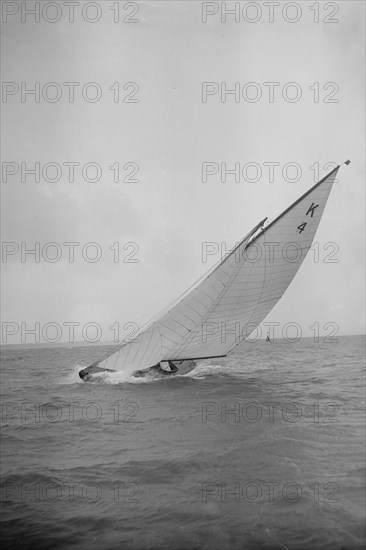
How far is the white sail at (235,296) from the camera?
56.9 ft

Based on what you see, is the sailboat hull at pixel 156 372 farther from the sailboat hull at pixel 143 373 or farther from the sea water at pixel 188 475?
the sea water at pixel 188 475

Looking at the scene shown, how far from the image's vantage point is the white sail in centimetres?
1733

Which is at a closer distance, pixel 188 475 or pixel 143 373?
pixel 188 475

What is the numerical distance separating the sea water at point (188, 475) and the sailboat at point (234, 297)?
18.7 ft

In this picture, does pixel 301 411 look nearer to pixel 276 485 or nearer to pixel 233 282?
pixel 276 485

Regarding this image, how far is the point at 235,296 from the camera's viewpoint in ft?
61.2

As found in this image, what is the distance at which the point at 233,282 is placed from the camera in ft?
60.5

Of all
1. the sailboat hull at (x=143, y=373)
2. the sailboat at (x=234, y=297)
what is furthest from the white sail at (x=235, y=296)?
the sailboat hull at (x=143, y=373)

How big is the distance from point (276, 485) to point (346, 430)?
13.7ft

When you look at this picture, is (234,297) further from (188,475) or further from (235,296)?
(188,475)

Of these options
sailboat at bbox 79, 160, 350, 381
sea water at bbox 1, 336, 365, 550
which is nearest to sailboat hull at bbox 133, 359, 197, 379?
sailboat at bbox 79, 160, 350, 381

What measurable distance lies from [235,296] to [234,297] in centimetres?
8

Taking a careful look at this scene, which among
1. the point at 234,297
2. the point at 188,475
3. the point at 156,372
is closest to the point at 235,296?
the point at 234,297

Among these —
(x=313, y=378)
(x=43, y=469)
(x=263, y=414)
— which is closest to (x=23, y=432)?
(x=43, y=469)
